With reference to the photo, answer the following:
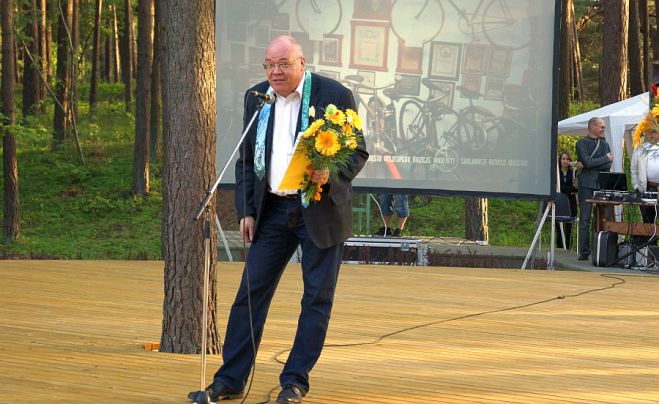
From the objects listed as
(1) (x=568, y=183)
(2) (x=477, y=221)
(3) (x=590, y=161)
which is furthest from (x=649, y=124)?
(2) (x=477, y=221)

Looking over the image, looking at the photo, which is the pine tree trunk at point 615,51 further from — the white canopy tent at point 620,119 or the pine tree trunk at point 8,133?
the pine tree trunk at point 8,133

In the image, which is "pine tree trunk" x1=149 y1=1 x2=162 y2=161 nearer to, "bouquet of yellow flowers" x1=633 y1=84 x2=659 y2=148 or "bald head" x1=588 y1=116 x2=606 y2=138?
"bald head" x1=588 y1=116 x2=606 y2=138

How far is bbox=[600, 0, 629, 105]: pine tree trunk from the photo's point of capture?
22391 millimetres

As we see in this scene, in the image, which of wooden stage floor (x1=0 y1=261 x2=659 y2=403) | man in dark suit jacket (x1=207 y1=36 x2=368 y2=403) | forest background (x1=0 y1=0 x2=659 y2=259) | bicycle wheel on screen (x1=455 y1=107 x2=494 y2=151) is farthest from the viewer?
forest background (x1=0 y1=0 x2=659 y2=259)

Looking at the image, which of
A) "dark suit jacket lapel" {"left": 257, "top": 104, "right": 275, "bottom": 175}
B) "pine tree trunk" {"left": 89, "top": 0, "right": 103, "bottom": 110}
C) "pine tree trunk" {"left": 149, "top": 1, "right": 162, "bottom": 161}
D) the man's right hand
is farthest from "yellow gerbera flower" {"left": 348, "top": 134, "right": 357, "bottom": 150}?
"pine tree trunk" {"left": 89, "top": 0, "right": 103, "bottom": 110}

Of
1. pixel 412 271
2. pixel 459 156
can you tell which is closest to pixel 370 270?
pixel 412 271

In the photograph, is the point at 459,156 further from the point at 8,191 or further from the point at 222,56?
the point at 8,191

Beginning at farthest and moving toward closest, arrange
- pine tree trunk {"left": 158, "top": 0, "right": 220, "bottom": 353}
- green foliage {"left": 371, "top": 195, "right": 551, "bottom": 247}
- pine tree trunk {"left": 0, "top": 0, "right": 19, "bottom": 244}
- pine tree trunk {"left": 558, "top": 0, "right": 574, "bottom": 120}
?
pine tree trunk {"left": 558, "top": 0, "right": 574, "bottom": 120}
green foliage {"left": 371, "top": 195, "right": 551, "bottom": 247}
pine tree trunk {"left": 0, "top": 0, "right": 19, "bottom": 244}
pine tree trunk {"left": 158, "top": 0, "right": 220, "bottom": 353}

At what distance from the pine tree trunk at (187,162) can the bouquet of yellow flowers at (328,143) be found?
1792mm

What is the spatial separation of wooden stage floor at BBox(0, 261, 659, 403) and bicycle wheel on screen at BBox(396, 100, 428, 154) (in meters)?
3.22

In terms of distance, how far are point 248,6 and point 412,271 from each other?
4138 millimetres

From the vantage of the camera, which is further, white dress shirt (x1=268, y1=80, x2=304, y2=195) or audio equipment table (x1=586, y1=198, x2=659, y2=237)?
audio equipment table (x1=586, y1=198, x2=659, y2=237)

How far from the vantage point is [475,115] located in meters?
15.8

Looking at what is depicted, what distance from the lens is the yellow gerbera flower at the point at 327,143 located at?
5439 millimetres
